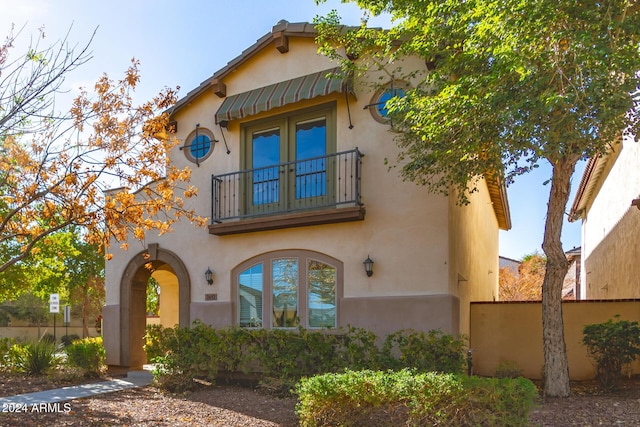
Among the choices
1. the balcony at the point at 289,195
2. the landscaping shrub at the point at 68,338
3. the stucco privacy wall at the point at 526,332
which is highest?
the balcony at the point at 289,195

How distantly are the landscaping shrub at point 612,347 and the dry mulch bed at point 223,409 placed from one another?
28 cm

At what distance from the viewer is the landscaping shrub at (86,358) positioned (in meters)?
11.7

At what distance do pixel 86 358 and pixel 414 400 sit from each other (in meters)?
8.66

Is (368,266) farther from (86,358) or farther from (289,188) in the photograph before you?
(86,358)

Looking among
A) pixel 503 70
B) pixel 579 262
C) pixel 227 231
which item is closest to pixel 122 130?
pixel 227 231

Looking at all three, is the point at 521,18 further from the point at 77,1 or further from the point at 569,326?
the point at 569,326

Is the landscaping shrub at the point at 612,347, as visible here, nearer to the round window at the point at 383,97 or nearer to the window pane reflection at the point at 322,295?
the window pane reflection at the point at 322,295

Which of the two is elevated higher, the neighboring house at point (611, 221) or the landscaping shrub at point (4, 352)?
the neighboring house at point (611, 221)

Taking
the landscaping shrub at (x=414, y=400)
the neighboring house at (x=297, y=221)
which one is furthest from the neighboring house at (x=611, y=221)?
the landscaping shrub at (x=414, y=400)

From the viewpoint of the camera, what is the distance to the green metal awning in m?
10.3

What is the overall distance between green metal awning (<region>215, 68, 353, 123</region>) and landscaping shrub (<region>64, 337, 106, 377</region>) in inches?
242

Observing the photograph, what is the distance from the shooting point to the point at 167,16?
939cm

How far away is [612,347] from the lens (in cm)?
892

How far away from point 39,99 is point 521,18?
695 cm
